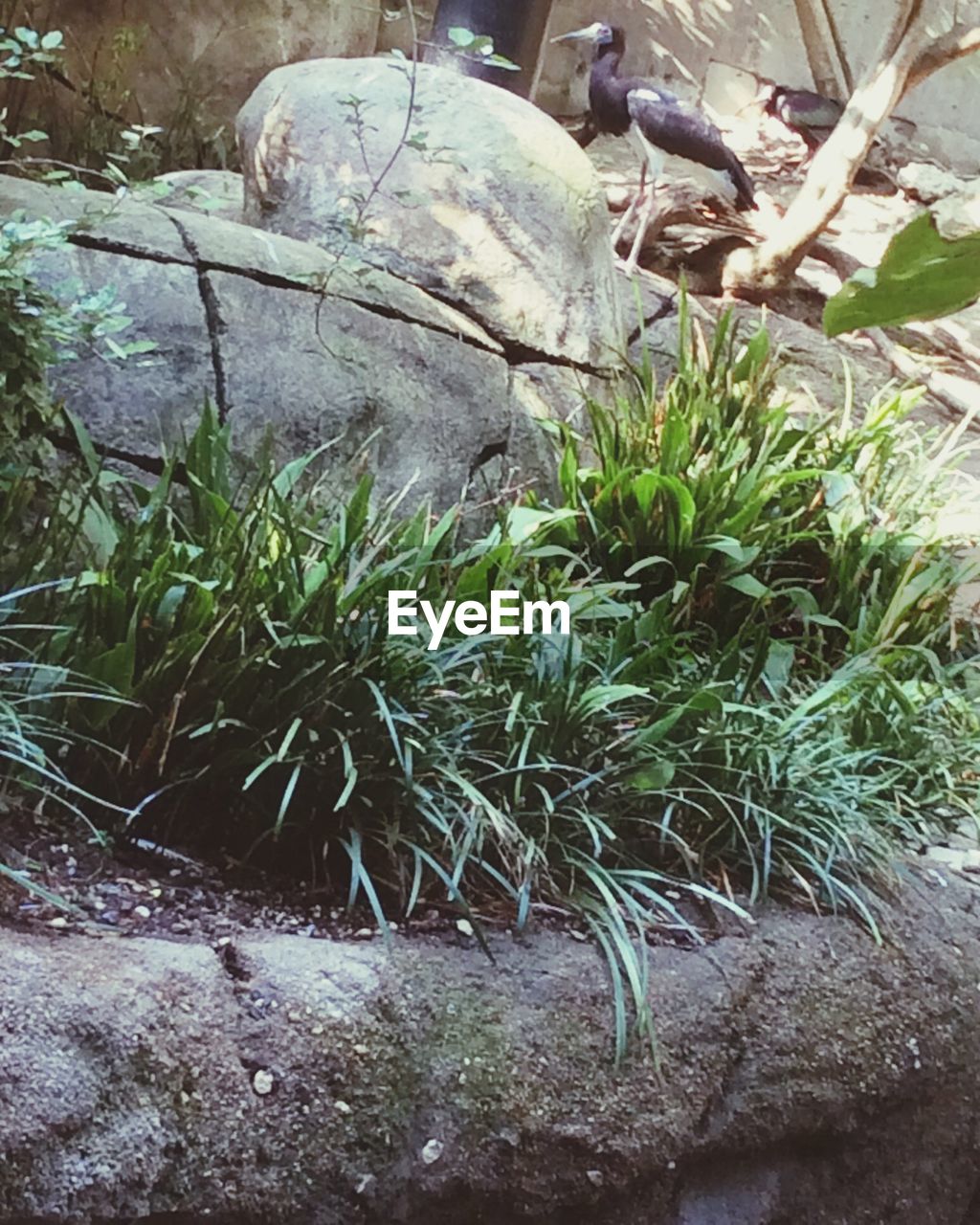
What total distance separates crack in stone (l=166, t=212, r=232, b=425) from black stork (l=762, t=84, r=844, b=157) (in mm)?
5548

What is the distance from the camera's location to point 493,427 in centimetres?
354

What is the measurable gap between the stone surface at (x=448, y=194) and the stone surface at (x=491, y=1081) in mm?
2174

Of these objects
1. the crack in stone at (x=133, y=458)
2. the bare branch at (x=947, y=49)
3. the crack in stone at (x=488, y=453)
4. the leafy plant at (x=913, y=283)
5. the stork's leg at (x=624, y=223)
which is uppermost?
the leafy plant at (x=913, y=283)

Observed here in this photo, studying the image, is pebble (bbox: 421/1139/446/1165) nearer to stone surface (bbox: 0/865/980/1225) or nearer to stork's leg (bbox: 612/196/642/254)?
stone surface (bbox: 0/865/980/1225)

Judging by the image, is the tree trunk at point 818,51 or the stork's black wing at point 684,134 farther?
the tree trunk at point 818,51

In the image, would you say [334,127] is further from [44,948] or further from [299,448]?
[44,948]

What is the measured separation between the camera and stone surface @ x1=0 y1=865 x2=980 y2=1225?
1534 millimetres

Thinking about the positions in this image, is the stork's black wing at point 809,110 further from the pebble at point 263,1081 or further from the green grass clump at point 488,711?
the pebble at point 263,1081

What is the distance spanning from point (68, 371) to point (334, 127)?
1.45 meters

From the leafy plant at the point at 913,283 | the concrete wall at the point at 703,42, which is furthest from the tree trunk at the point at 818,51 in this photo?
the leafy plant at the point at 913,283

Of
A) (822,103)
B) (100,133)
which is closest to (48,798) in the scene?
(100,133)

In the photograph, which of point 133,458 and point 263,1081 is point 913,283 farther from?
point 133,458

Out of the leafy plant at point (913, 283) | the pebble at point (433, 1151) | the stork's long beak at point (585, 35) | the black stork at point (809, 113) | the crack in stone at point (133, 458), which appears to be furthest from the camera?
the black stork at point (809, 113)

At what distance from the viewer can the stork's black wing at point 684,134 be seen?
6277mm
